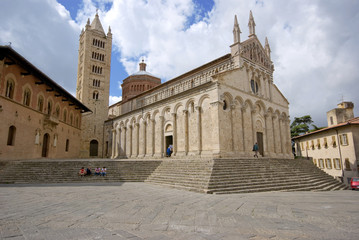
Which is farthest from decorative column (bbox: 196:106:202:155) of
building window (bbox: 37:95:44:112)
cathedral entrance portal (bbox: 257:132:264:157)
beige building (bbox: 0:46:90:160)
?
building window (bbox: 37:95:44:112)

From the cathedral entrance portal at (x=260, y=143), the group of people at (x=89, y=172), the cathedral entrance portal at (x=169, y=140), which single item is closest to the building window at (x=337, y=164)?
the cathedral entrance portal at (x=260, y=143)

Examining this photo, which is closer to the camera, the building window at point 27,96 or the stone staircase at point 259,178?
the stone staircase at point 259,178

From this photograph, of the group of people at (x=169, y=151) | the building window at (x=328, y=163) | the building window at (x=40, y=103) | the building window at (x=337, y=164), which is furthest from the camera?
the building window at (x=328, y=163)

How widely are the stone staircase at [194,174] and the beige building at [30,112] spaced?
291 cm

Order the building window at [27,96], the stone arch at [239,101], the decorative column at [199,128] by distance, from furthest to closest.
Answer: the stone arch at [239,101] → the building window at [27,96] → the decorative column at [199,128]

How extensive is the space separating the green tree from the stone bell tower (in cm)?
3548

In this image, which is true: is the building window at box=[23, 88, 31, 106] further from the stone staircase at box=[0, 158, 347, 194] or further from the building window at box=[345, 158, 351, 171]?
the building window at box=[345, 158, 351, 171]

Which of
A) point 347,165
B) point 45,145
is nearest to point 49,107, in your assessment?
point 45,145

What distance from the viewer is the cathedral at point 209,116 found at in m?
17.8

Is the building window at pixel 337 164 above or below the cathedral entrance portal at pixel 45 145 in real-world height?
below

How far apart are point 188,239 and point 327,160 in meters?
30.0

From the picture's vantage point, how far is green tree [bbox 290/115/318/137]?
135 ft

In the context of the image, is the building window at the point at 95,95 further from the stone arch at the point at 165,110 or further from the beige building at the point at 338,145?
the beige building at the point at 338,145

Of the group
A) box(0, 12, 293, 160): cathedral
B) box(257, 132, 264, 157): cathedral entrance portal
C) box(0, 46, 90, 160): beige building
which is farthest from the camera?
box(257, 132, 264, 157): cathedral entrance portal
